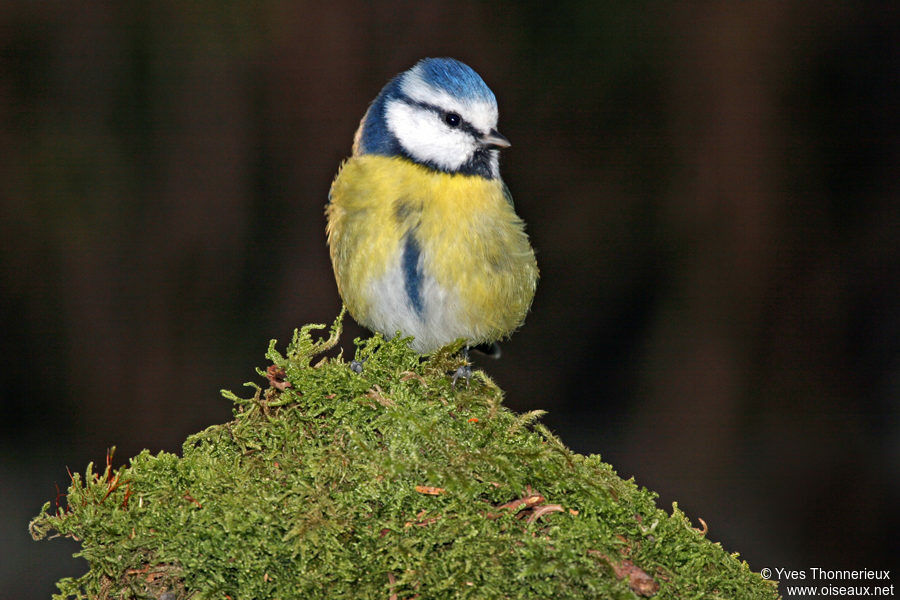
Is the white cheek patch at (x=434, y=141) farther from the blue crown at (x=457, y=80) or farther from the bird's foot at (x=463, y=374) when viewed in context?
the bird's foot at (x=463, y=374)

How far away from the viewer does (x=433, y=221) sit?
272cm

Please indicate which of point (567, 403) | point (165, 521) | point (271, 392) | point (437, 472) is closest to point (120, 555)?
point (165, 521)

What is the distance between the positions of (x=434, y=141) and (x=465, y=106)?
0.15 meters

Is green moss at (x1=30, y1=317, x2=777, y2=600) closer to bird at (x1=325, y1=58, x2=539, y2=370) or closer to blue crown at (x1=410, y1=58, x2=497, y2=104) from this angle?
bird at (x1=325, y1=58, x2=539, y2=370)

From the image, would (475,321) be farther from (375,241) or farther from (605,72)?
(605,72)

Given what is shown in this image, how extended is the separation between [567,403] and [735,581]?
382 centimetres

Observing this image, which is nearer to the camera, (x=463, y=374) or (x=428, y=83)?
(x=463, y=374)

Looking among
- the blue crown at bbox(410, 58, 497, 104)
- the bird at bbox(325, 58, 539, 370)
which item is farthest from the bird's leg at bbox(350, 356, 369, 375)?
the blue crown at bbox(410, 58, 497, 104)

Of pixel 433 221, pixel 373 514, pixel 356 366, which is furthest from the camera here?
pixel 433 221

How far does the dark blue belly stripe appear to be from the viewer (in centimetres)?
273

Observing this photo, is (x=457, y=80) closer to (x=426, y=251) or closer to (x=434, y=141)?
(x=434, y=141)

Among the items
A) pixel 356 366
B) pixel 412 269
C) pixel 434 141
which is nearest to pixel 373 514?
pixel 356 366

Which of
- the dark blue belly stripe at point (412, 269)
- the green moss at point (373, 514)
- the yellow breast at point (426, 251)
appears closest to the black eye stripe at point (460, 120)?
the yellow breast at point (426, 251)

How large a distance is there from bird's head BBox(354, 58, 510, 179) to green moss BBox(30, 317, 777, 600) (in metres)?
1.09
